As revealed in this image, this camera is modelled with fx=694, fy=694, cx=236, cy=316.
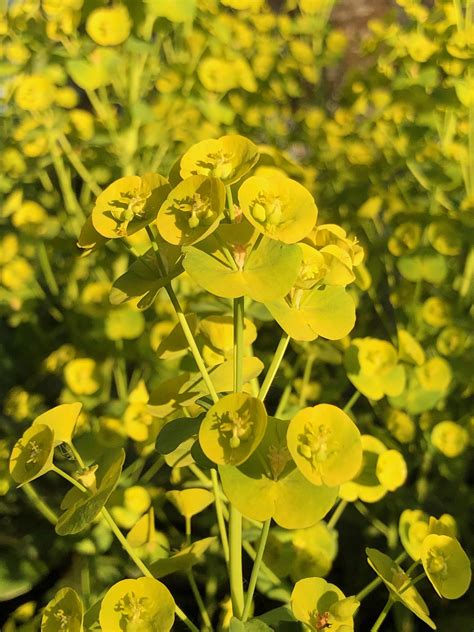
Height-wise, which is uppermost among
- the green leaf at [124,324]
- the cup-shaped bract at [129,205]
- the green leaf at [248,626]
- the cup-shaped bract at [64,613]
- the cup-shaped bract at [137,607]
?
the cup-shaped bract at [129,205]

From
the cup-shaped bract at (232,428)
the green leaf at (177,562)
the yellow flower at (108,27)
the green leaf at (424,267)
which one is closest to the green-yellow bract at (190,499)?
the green leaf at (177,562)

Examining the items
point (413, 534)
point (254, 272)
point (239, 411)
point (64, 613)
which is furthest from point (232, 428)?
point (413, 534)

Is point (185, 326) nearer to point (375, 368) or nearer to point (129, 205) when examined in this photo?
point (129, 205)

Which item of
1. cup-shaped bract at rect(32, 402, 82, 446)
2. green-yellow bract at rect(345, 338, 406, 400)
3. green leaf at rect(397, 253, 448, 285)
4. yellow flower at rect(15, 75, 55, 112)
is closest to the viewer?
cup-shaped bract at rect(32, 402, 82, 446)

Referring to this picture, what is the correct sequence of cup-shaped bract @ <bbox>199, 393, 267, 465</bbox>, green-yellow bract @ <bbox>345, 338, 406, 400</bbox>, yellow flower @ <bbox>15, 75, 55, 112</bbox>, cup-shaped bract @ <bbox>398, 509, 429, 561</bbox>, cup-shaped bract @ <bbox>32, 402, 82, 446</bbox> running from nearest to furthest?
1. cup-shaped bract @ <bbox>199, 393, 267, 465</bbox>
2. cup-shaped bract @ <bbox>32, 402, 82, 446</bbox>
3. cup-shaped bract @ <bbox>398, 509, 429, 561</bbox>
4. green-yellow bract @ <bbox>345, 338, 406, 400</bbox>
5. yellow flower @ <bbox>15, 75, 55, 112</bbox>

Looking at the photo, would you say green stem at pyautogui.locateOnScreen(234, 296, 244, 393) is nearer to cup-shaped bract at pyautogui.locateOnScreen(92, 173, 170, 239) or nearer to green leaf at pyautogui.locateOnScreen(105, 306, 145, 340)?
cup-shaped bract at pyautogui.locateOnScreen(92, 173, 170, 239)

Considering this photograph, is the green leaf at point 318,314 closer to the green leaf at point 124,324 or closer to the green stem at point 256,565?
the green stem at point 256,565

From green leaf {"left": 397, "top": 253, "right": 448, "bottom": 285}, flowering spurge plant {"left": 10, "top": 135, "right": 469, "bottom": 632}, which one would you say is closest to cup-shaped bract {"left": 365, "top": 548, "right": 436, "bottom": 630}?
flowering spurge plant {"left": 10, "top": 135, "right": 469, "bottom": 632}

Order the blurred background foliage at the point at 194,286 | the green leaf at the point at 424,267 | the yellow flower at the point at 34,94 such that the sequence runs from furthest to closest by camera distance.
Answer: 1. the yellow flower at the point at 34,94
2. the green leaf at the point at 424,267
3. the blurred background foliage at the point at 194,286
